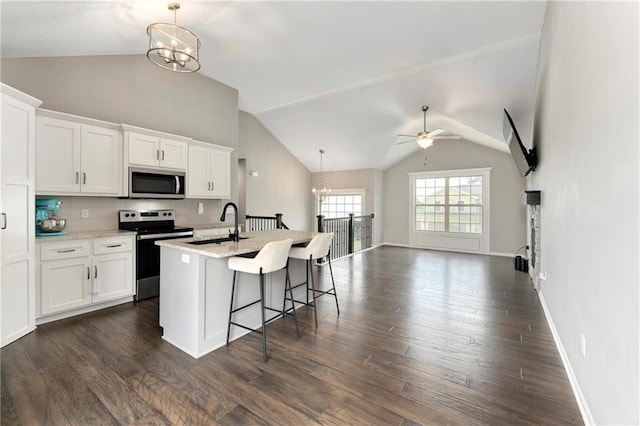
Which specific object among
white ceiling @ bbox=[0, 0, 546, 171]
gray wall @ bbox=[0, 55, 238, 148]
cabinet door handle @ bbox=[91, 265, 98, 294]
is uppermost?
white ceiling @ bbox=[0, 0, 546, 171]

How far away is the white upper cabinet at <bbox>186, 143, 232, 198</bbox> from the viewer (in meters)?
4.79

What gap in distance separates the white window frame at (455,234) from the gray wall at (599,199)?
5415 millimetres

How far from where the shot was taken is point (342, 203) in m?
9.80

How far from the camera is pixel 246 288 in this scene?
9.66 ft

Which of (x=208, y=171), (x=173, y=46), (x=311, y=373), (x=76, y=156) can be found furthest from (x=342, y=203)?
(x=311, y=373)

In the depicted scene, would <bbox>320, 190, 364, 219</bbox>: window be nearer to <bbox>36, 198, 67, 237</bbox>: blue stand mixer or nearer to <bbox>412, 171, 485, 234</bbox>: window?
<bbox>412, 171, 485, 234</bbox>: window

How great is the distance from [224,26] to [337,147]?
493 cm

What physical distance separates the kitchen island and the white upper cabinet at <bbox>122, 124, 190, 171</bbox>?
200 cm

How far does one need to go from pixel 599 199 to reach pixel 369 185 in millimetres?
7434

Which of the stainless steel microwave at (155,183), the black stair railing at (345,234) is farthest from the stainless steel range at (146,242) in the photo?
the black stair railing at (345,234)

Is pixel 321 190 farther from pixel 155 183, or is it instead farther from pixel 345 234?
pixel 155 183

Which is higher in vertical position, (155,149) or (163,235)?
(155,149)

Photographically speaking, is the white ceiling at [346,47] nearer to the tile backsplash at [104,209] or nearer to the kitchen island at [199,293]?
the tile backsplash at [104,209]

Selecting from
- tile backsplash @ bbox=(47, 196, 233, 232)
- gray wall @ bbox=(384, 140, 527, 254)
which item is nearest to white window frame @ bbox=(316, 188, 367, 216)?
gray wall @ bbox=(384, 140, 527, 254)
